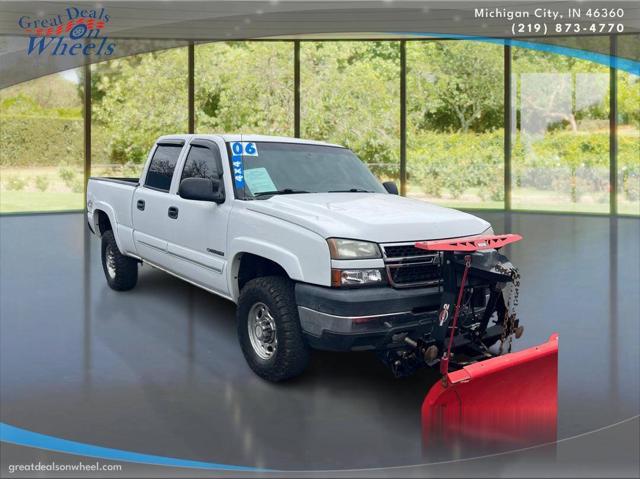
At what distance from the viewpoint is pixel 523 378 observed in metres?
4.09

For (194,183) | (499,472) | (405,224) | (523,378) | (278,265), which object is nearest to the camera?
(499,472)

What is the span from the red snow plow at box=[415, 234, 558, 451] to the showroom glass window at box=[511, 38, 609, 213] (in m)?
13.5

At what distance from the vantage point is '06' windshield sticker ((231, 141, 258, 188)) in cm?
544

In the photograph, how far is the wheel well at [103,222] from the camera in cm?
812

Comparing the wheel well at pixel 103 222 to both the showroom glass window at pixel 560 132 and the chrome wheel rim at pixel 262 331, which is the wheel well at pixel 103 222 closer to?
the chrome wheel rim at pixel 262 331

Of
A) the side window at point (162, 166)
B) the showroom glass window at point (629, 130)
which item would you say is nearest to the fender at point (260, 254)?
the side window at point (162, 166)

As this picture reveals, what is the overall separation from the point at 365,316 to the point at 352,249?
0.43 metres

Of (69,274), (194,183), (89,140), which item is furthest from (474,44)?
(194,183)

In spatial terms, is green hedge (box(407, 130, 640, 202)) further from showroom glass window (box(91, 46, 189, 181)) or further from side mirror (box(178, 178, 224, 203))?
side mirror (box(178, 178, 224, 203))

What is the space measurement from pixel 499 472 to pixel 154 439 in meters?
1.83

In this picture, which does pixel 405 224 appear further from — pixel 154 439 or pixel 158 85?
pixel 158 85

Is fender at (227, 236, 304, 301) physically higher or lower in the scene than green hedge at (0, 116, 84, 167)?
lower

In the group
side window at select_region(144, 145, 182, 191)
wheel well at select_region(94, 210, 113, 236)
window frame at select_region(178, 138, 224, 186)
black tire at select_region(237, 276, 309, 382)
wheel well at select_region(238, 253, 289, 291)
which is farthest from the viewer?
wheel well at select_region(94, 210, 113, 236)

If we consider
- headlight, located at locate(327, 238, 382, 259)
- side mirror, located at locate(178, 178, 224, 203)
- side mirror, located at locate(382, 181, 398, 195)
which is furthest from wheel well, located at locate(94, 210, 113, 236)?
headlight, located at locate(327, 238, 382, 259)
